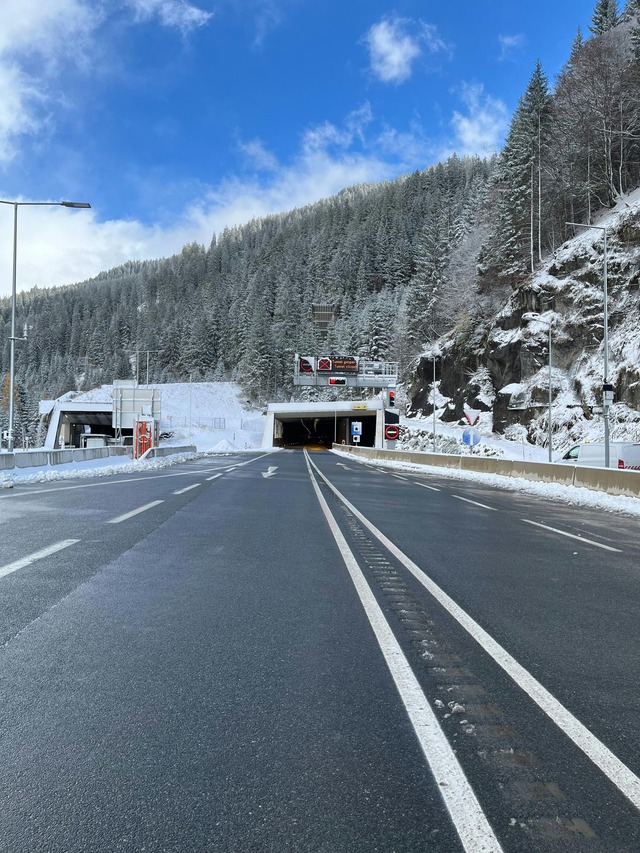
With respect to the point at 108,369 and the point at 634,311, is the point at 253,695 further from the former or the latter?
the point at 108,369

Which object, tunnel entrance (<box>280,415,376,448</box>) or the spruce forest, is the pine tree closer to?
the spruce forest

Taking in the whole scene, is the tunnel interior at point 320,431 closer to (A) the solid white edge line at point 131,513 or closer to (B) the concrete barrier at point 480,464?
(B) the concrete barrier at point 480,464

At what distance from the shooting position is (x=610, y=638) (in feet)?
14.7

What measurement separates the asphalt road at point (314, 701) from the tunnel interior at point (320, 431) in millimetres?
84024

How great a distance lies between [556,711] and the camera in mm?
3158

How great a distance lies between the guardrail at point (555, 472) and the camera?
53.0ft

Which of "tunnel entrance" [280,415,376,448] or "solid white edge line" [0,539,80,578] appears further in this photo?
"tunnel entrance" [280,415,376,448]

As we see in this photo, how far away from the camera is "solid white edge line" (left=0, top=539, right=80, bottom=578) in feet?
20.0

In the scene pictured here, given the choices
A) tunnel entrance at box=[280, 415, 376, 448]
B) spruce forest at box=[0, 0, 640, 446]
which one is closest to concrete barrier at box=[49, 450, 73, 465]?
spruce forest at box=[0, 0, 640, 446]

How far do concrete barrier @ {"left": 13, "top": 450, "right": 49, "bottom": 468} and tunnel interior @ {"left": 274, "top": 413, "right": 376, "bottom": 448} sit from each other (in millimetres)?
67388

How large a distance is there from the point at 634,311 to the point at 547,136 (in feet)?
90.4

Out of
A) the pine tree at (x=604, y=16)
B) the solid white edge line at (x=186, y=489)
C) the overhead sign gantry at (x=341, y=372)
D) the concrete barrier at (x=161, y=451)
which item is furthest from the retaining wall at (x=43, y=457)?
the pine tree at (x=604, y=16)

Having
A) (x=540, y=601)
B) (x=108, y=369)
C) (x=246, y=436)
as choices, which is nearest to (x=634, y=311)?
(x=540, y=601)

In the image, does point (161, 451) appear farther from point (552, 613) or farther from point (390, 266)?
point (390, 266)
